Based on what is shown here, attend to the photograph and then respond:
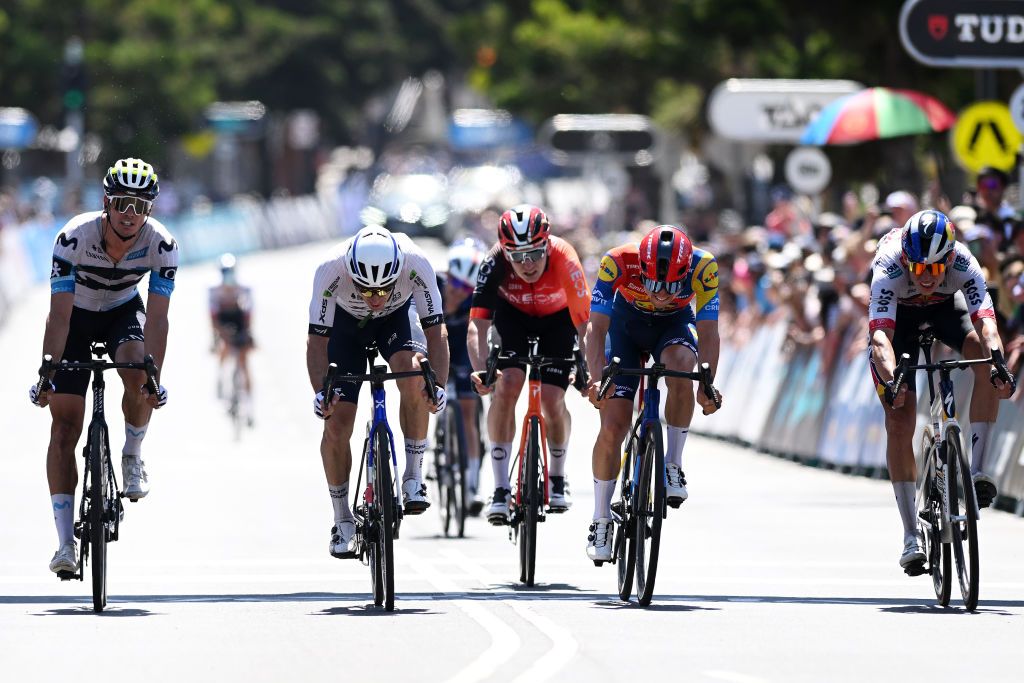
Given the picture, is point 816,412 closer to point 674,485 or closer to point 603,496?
point 603,496

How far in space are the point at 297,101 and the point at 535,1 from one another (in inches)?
1049

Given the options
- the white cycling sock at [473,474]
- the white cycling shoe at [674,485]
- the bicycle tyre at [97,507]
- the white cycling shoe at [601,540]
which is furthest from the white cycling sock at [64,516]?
the white cycling sock at [473,474]

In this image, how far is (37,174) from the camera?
8050cm

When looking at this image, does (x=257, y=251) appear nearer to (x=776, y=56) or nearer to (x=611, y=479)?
(x=776, y=56)

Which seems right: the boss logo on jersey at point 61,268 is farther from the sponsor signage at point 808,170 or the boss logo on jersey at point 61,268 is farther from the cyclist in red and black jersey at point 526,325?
the sponsor signage at point 808,170

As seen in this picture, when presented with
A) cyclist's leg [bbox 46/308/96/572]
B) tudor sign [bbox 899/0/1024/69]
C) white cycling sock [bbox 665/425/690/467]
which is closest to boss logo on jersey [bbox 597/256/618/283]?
white cycling sock [bbox 665/425/690/467]

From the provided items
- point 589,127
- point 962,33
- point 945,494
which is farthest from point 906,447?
point 589,127

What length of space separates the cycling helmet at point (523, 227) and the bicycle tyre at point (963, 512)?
2554mm

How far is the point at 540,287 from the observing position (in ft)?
45.4

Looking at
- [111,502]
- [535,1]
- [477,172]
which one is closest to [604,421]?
[111,502]

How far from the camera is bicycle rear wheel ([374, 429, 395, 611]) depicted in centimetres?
1162

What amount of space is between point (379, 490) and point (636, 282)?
1.74 meters

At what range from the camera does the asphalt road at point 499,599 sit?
10.2 m

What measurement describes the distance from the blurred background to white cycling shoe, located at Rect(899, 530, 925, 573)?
5481 mm
